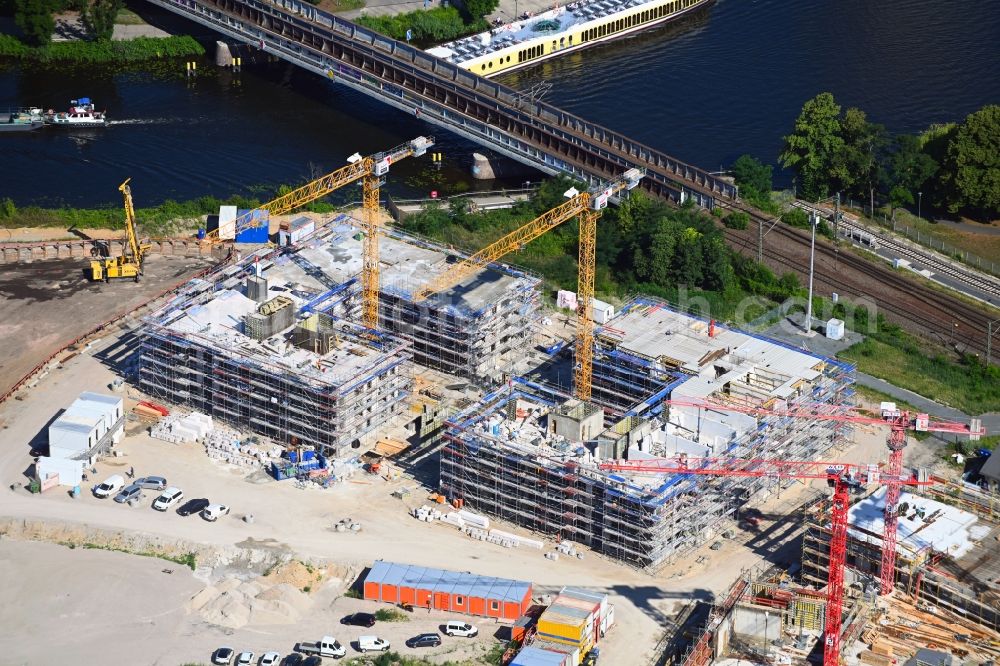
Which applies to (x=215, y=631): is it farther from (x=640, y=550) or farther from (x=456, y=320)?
(x=456, y=320)

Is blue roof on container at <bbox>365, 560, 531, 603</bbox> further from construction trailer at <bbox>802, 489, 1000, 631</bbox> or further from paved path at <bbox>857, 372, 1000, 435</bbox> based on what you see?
paved path at <bbox>857, 372, 1000, 435</bbox>

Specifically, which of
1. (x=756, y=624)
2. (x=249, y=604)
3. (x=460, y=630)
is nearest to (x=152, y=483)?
(x=249, y=604)

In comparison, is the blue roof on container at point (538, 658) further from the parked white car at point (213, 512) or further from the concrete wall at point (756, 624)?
the parked white car at point (213, 512)

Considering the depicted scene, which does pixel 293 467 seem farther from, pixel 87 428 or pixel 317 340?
pixel 87 428

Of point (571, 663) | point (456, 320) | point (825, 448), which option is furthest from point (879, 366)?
point (571, 663)

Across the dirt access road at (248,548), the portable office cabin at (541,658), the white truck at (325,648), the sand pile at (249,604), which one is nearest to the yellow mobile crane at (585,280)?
the dirt access road at (248,548)

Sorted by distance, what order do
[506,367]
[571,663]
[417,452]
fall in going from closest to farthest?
Result: 1. [571,663]
2. [417,452]
3. [506,367]

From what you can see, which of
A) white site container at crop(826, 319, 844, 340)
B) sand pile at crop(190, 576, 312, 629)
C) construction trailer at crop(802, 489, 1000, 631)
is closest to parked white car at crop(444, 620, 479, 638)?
sand pile at crop(190, 576, 312, 629)

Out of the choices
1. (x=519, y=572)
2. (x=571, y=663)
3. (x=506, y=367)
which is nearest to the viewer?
(x=571, y=663)
